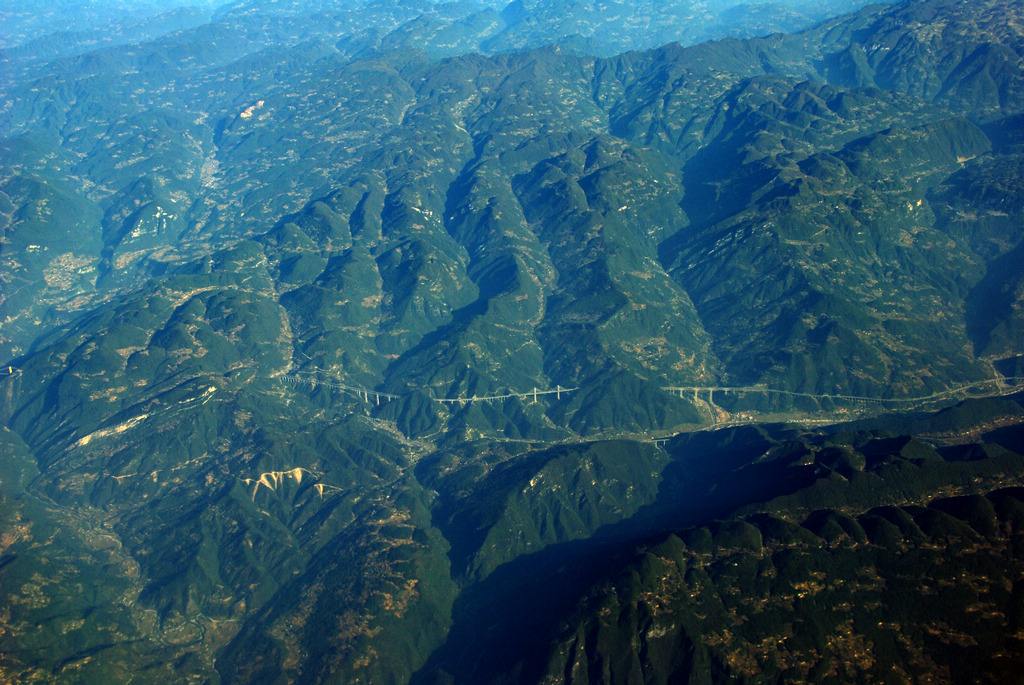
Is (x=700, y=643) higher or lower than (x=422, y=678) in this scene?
higher

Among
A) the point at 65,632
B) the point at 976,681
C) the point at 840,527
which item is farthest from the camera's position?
the point at 65,632

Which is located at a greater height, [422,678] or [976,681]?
[976,681]

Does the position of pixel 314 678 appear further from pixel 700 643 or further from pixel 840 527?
pixel 840 527

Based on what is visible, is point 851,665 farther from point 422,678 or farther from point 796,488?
point 422,678

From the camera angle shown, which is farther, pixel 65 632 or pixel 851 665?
Answer: pixel 65 632

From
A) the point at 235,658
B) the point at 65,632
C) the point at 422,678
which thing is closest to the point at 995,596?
the point at 422,678

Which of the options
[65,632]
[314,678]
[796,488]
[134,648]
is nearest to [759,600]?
[796,488]

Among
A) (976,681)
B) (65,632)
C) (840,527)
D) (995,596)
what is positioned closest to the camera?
(976,681)

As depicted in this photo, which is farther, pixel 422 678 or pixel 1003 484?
pixel 1003 484

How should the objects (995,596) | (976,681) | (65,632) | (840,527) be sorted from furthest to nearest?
(65,632) → (840,527) → (995,596) → (976,681)
